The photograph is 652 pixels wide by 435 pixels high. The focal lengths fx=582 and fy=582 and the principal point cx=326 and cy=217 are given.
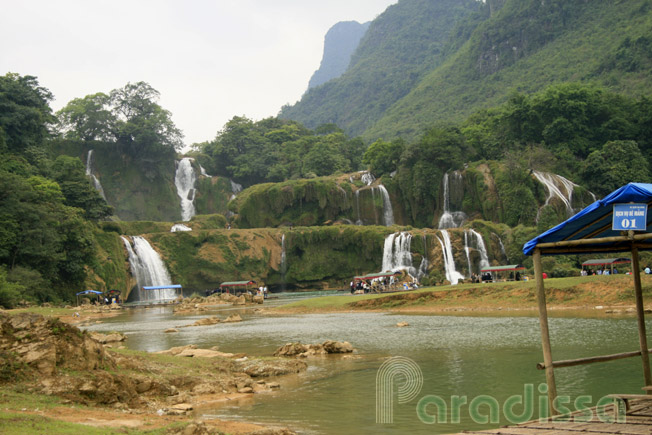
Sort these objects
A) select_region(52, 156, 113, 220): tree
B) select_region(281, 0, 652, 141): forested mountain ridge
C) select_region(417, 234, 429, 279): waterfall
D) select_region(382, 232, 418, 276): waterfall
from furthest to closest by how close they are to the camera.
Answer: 1. select_region(281, 0, 652, 141): forested mountain ridge
2. select_region(52, 156, 113, 220): tree
3. select_region(382, 232, 418, 276): waterfall
4. select_region(417, 234, 429, 279): waterfall

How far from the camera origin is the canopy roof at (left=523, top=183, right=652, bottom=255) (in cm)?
771

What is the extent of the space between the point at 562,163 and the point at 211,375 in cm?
6008

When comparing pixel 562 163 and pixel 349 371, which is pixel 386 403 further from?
pixel 562 163

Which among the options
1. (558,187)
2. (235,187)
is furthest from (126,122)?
(558,187)

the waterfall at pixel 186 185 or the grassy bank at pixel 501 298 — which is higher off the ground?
the waterfall at pixel 186 185

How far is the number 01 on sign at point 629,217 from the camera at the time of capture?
7.70m

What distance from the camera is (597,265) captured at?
38219 millimetres

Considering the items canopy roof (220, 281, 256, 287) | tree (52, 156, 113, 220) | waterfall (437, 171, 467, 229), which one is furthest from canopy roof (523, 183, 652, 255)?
waterfall (437, 171, 467, 229)

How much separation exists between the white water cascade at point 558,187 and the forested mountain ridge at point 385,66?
79.9 meters

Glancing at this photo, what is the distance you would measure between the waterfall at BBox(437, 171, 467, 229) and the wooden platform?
58283 mm

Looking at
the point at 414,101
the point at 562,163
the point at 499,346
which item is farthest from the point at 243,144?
the point at 499,346

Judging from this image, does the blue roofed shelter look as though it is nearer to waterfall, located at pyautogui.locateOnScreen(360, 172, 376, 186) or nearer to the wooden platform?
the wooden platform

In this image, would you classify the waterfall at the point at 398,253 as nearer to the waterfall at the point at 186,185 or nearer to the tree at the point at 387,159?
the tree at the point at 387,159

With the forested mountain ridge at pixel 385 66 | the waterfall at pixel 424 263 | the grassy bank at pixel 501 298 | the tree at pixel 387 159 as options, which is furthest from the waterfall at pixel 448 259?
the forested mountain ridge at pixel 385 66
